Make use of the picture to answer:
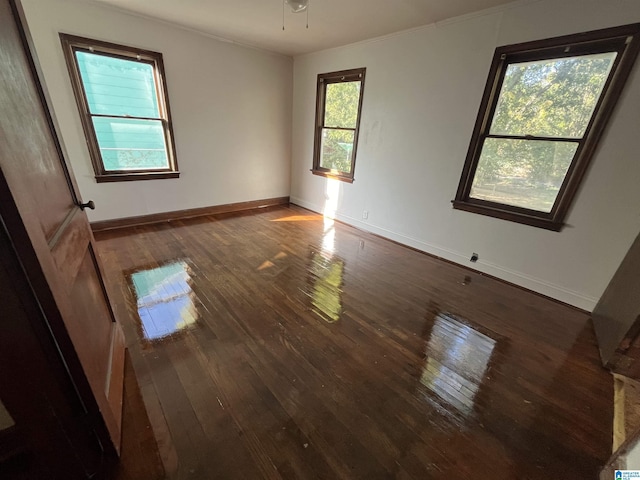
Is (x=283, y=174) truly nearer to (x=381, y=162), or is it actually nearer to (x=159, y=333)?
(x=381, y=162)

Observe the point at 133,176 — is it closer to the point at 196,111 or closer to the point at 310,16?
the point at 196,111

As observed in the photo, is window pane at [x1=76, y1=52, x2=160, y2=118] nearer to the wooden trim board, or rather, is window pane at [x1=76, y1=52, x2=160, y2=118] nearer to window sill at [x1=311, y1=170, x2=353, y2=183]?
the wooden trim board

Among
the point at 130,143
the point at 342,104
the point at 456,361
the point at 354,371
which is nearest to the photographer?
the point at 354,371

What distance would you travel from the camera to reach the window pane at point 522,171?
236 cm

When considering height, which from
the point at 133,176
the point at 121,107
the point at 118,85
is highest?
the point at 118,85

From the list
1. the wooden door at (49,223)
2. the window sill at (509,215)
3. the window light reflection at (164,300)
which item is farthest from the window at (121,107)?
the window sill at (509,215)

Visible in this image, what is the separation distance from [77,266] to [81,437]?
636mm

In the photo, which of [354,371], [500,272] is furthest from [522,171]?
[354,371]

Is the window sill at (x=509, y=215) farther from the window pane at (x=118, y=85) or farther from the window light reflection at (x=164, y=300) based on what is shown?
the window pane at (x=118, y=85)

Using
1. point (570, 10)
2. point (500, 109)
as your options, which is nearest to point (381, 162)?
point (500, 109)

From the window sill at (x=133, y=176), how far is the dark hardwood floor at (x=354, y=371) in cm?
97

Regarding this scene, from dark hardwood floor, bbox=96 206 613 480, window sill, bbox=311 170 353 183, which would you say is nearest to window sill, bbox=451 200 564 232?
dark hardwood floor, bbox=96 206 613 480

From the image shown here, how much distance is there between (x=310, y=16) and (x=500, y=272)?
3307mm

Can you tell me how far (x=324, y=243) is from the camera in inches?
138
